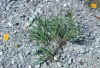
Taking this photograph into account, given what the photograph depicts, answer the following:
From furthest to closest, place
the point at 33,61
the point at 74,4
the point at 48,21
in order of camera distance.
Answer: the point at 74,4, the point at 48,21, the point at 33,61

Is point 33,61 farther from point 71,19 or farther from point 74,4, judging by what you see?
point 74,4

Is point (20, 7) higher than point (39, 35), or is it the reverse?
point (20, 7)

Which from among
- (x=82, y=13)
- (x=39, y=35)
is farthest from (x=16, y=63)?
(x=82, y=13)

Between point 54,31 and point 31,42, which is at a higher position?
→ point 54,31
